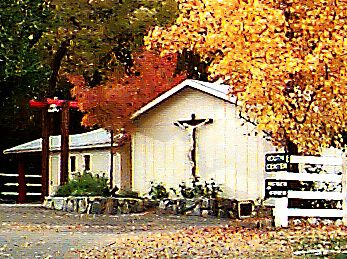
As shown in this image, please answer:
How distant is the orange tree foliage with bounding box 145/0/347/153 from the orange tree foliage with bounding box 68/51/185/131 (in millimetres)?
11711

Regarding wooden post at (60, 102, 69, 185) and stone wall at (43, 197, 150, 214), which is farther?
wooden post at (60, 102, 69, 185)

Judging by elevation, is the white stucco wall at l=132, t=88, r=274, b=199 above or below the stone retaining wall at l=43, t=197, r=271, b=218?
above

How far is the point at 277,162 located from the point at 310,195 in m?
1.05

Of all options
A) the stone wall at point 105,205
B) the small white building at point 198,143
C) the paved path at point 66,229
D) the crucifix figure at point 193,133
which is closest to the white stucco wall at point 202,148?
the small white building at point 198,143

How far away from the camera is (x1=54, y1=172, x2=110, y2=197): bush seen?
23.8 meters

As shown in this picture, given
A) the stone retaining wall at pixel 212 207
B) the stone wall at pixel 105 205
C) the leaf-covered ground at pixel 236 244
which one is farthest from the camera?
the stone wall at pixel 105 205

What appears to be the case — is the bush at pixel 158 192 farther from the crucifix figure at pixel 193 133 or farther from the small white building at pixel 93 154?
the small white building at pixel 93 154

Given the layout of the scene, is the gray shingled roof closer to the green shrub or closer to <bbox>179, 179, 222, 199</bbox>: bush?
the green shrub

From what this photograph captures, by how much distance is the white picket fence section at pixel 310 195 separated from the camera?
Answer: 15795mm

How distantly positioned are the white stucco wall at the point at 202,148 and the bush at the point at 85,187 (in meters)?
1.43

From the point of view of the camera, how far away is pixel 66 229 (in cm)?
1661

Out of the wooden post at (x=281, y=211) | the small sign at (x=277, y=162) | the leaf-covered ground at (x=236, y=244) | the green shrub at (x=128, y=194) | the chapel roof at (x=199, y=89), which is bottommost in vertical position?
the leaf-covered ground at (x=236, y=244)

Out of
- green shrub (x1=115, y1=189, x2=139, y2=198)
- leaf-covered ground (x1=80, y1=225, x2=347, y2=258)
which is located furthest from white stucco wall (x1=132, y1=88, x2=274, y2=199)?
leaf-covered ground (x1=80, y1=225, x2=347, y2=258)

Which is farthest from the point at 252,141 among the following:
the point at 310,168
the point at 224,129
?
the point at 310,168
